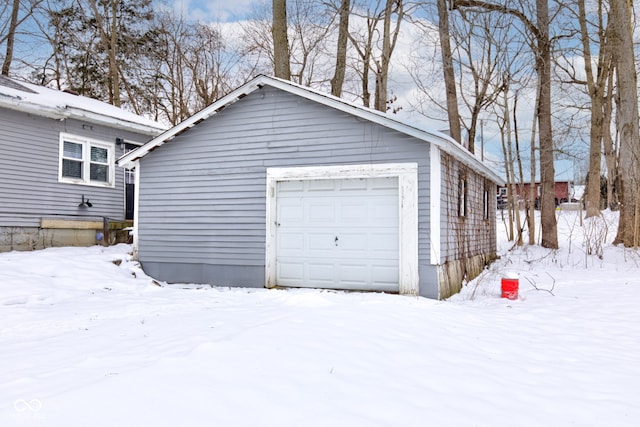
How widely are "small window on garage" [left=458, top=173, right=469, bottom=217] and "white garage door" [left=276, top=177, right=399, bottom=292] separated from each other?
1.97m

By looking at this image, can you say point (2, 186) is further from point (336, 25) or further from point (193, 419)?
point (336, 25)

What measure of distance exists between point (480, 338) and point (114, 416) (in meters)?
3.69

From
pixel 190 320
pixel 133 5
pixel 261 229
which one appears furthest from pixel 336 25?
pixel 190 320

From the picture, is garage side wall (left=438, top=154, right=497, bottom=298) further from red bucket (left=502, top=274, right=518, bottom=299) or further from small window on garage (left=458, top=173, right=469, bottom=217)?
red bucket (left=502, top=274, right=518, bottom=299)

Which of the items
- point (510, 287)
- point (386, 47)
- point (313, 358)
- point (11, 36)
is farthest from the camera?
point (11, 36)

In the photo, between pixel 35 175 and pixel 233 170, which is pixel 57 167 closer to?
pixel 35 175

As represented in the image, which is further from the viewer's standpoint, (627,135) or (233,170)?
(627,135)

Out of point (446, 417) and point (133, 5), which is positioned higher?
point (133, 5)

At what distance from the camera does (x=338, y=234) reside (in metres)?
8.12

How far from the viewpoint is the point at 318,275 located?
8.22 metres

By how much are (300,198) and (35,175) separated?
6.87 m

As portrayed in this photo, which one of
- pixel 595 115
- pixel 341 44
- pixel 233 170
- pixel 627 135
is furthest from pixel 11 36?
pixel 595 115

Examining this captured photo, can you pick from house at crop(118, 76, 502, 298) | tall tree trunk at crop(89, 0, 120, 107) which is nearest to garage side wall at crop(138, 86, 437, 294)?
house at crop(118, 76, 502, 298)

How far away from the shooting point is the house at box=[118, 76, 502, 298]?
7496 millimetres
